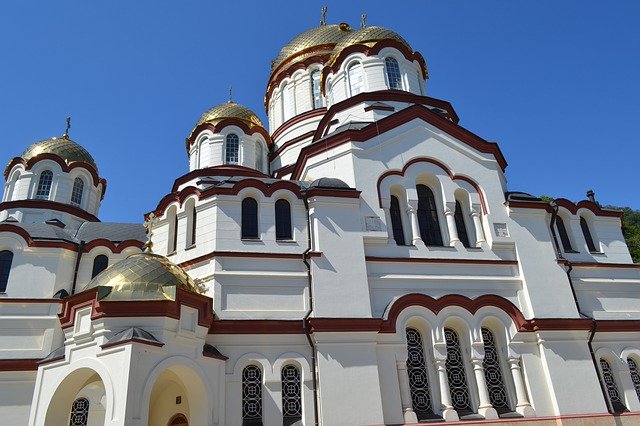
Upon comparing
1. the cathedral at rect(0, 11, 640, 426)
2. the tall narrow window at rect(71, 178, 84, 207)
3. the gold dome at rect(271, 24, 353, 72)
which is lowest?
the cathedral at rect(0, 11, 640, 426)

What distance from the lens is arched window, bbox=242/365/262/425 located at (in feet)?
35.4

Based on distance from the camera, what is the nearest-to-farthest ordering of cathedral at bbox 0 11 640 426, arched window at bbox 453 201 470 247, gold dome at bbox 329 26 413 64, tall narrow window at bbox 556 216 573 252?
cathedral at bbox 0 11 640 426, arched window at bbox 453 201 470 247, tall narrow window at bbox 556 216 573 252, gold dome at bbox 329 26 413 64

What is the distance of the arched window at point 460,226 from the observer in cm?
1390

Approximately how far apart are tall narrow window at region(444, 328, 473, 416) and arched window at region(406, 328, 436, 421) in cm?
60

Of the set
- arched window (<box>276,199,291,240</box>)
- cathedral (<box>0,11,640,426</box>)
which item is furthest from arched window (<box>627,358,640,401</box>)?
arched window (<box>276,199,291,240</box>)

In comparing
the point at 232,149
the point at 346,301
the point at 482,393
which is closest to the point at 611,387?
the point at 482,393

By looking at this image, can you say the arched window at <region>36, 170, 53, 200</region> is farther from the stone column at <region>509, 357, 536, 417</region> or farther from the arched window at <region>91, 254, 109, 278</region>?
the stone column at <region>509, 357, 536, 417</region>

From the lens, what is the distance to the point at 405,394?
11.4m

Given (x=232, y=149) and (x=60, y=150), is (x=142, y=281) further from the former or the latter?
(x=60, y=150)

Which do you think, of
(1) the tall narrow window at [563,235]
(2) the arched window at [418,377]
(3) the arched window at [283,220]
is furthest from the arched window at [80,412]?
Result: (1) the tall narrow window at [563,235]

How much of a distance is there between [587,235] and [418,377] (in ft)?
25.1

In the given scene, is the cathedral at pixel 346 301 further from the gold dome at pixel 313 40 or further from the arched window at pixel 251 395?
the gold dome at pixel 313 40

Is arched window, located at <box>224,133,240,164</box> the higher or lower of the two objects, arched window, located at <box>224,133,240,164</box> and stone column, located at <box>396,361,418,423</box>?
the higher

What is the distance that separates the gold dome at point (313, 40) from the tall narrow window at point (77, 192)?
999 centimetres
